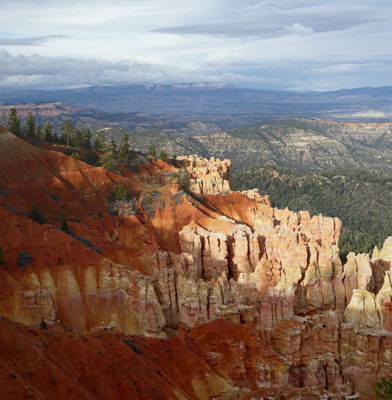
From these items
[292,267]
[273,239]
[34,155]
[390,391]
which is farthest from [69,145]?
[390,391]

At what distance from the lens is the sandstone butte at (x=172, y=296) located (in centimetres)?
3353

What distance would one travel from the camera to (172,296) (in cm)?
6244

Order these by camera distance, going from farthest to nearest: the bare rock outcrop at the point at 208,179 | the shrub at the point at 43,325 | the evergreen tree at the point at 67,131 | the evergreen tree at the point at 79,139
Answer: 1. the evergreen tree at the point at 79,139
2. the evergreen tree at the point at 67,131
3. the bare rock outcrop at the point at 208,179
4. the shrub at the point at 43,325

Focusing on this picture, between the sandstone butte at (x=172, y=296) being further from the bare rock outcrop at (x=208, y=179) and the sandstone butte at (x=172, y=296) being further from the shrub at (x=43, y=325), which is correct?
the shrub at (x=43, y=325)

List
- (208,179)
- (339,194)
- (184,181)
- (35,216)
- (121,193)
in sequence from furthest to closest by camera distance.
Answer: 1. (339,194)
2. (208,179)
3. (184,181)
4. (121,193)
5. (35,216)

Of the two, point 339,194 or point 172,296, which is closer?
point 172,296

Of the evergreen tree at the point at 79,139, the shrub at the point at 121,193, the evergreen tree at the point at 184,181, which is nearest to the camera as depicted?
the shrub at the point at 121,193

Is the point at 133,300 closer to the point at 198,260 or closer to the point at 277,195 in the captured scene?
the point at 198,260

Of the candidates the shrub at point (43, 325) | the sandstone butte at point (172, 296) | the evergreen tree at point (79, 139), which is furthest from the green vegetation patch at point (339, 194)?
the shrub at point (43, 325)

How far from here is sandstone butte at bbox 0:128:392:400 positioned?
33.5 meters

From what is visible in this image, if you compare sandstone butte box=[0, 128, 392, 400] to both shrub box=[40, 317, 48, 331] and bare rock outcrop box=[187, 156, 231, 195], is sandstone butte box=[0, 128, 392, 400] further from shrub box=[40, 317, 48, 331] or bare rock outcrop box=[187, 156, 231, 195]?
shrub box=[40, 317, 48, 331]

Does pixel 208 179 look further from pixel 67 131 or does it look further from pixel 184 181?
pixel 67 131

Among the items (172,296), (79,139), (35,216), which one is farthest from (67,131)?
(172,296)

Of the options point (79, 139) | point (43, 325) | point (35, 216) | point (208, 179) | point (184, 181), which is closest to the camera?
point (43, 325)
